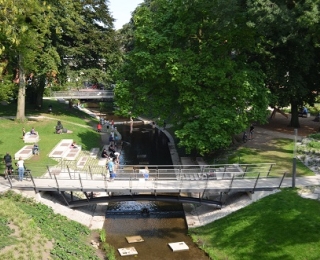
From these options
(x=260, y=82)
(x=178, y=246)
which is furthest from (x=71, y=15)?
(x=178, y=246)

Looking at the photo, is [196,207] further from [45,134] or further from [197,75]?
[45,134]

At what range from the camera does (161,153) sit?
128ft

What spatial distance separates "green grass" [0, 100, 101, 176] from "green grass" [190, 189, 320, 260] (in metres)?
12.4

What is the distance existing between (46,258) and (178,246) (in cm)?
680

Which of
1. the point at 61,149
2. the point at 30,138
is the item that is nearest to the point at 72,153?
the point at 61,149

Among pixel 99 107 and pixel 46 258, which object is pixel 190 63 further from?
pixel 99 107

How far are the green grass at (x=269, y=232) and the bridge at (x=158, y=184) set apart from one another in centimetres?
151

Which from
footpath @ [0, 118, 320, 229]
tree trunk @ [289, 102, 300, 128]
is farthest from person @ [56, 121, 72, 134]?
tree trunk @ [289, 102, 300, 128]

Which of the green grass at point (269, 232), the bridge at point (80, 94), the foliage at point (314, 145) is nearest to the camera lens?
the green grass at point (269, 232)

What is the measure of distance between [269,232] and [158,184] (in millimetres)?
6980

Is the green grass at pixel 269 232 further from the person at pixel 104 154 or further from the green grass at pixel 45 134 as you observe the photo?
the person at pixel 104 154

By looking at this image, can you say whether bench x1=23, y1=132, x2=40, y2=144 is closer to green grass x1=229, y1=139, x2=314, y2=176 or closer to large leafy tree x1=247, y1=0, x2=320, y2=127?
green grass x1=229, y1=139, x2=314, y2=176

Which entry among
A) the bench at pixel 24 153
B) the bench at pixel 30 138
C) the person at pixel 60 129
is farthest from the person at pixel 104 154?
the person at pixel 60 129

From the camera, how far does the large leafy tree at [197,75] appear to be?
94.2 ft
